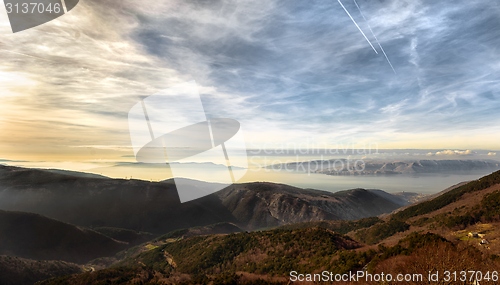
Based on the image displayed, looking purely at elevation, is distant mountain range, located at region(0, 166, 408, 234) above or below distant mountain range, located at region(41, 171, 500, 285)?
below

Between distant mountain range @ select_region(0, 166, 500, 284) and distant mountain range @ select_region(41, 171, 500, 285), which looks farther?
distant mountain range @ select_region(0, 166, 500, 284)

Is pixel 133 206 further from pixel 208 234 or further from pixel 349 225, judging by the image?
pixel 349 225

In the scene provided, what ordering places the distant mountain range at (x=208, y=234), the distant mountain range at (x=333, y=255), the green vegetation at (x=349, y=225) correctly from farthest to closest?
the green vegetation at (x=349, y=225) < the distant mountain range at (x=208, y=234) < the distant mountain range at (x=333, y=255)

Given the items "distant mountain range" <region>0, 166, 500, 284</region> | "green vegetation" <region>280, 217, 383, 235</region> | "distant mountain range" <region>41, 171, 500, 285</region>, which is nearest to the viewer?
"distant mountain range" <region>41, 171, 500, 285</region>

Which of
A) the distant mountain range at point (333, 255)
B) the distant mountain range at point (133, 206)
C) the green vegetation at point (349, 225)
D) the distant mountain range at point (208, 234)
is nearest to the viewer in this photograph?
the distant mountain range at point (333, 255)

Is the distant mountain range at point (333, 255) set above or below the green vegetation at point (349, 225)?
above

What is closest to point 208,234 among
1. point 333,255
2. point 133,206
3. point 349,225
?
point 349,225

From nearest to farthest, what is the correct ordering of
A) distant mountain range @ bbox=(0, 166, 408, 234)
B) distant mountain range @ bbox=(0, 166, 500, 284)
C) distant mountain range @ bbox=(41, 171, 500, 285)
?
distant mountain range @ bbox=(41, 171, 500, 285) → distant mountain range @ bbox=(0, 166, 500, 284) → distant mountain range @ bbox=(0, 166, 408, 234)

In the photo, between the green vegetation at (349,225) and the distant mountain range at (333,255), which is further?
the green vegetation at (349,225)

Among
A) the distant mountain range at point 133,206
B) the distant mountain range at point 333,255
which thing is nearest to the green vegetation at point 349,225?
the distant mountain range at point 333,255

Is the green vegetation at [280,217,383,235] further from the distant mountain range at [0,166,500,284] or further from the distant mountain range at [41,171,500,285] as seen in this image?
the distant mountain range at [41,171,500,285]

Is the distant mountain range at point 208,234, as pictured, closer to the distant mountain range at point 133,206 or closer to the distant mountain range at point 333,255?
the distant mountain range at point 333,255

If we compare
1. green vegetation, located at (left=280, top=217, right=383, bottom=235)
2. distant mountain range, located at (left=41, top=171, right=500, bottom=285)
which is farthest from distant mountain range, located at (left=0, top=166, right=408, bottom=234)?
distant mountain range, located at (left=41, top=171, right=500, bottom=285)

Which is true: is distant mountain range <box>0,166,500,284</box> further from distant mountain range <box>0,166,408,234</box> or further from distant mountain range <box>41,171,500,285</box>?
distant mountain range <box>0,166,408,234</box>
